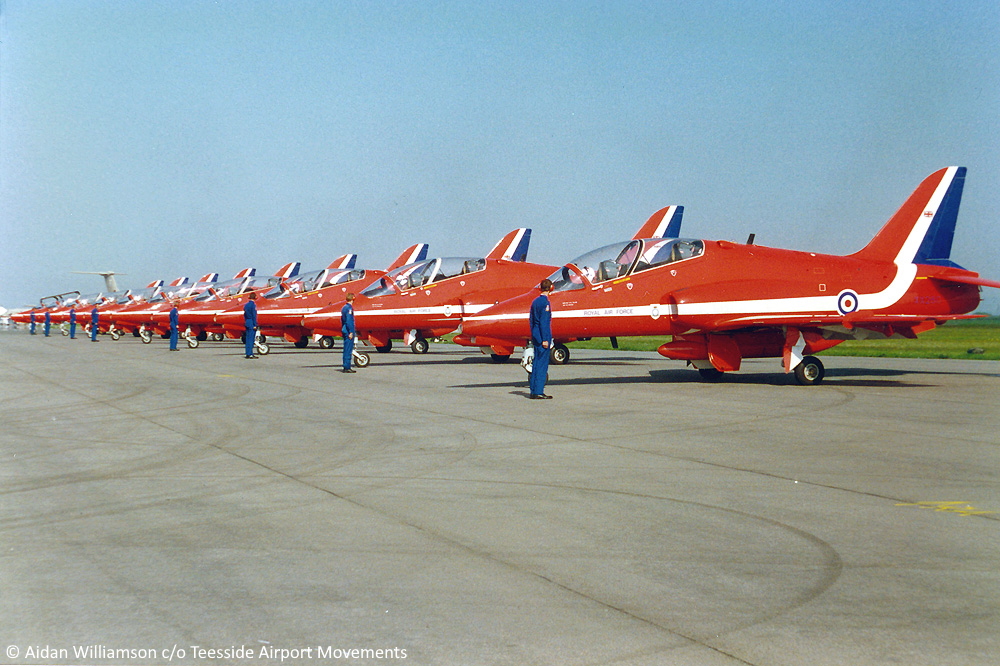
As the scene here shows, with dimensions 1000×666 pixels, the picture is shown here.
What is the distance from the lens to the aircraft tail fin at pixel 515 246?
89.9 feet

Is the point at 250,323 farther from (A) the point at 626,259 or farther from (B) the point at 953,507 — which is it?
(B) the point at 953,507

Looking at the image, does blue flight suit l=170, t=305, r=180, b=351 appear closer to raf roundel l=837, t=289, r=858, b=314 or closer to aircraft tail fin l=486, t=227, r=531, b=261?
aircraft tail fin l=486, t=227, r=531, b=261

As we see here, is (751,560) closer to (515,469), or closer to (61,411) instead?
(515,469)

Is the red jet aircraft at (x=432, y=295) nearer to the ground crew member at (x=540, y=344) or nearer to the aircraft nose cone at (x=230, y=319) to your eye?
the aircraft nose cone at (x=230, y=319)

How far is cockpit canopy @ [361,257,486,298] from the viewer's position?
25.2m

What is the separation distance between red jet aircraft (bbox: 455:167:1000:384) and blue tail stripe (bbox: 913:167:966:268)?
455mm

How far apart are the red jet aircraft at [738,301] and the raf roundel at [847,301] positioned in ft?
0.06

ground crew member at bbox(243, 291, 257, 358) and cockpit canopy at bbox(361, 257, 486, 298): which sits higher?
cockpit canopy at bbox(361, 257, 486, 298)

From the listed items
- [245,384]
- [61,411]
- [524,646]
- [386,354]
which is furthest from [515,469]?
[386,354]

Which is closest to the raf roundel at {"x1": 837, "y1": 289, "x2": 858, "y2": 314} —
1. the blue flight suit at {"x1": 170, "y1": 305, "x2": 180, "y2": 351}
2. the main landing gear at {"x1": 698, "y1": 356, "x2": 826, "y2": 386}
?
the main landing gear at {"x1": 698, "y1": 356, "x2": 826, "y2": 386}

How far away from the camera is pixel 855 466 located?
25.4ft

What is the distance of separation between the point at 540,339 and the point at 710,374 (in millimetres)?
5310

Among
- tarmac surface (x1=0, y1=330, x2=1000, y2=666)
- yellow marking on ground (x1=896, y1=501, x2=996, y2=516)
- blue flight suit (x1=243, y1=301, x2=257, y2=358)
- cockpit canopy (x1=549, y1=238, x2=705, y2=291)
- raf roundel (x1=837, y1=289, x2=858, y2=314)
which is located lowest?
tarmac surface (x1=0, y1=330, x2=1000, y2=666)

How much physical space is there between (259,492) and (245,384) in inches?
436
